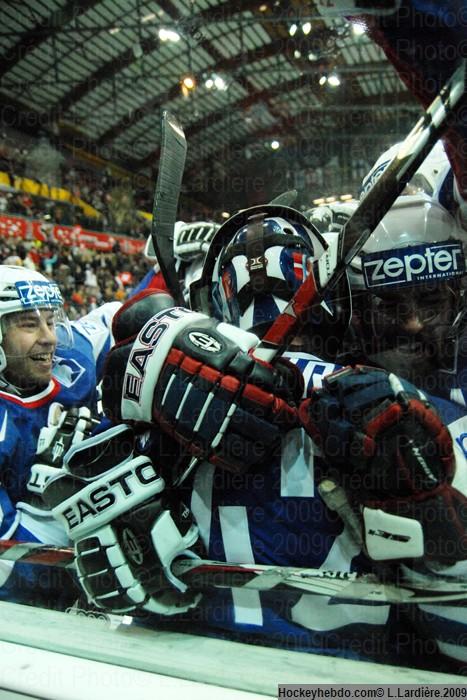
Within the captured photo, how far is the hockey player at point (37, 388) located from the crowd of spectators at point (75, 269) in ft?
1.87

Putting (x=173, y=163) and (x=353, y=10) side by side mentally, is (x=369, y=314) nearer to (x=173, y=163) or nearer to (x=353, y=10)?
(x=173, y=163)

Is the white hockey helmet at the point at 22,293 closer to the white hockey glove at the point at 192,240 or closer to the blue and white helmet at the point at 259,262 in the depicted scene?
the white hockey glove at the point at 192,240

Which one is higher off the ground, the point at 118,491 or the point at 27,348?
the point at 27,348

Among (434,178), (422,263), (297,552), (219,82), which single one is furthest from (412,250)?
(219,82)

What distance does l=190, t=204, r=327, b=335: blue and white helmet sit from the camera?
0.85 meters

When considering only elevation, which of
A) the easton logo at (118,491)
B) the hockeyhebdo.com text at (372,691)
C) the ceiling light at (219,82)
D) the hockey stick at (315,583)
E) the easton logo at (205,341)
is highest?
the ceiling light at (219,82)

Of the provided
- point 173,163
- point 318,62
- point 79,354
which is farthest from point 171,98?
point 173,163

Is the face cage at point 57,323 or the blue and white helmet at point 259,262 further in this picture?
the face cage at point 57,323

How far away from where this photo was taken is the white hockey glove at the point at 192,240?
1348 millimetres

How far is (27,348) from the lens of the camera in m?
1.36

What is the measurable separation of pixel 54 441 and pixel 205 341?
658 mm

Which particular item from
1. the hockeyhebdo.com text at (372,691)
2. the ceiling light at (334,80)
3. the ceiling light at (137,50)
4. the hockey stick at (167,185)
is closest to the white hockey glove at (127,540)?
the hockeyhebdo.com text at (372,691)

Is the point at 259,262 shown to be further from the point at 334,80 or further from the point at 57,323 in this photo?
the point at 334,80

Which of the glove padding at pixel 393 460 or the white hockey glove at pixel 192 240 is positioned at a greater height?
the white hockey glove at pixel 192 240
